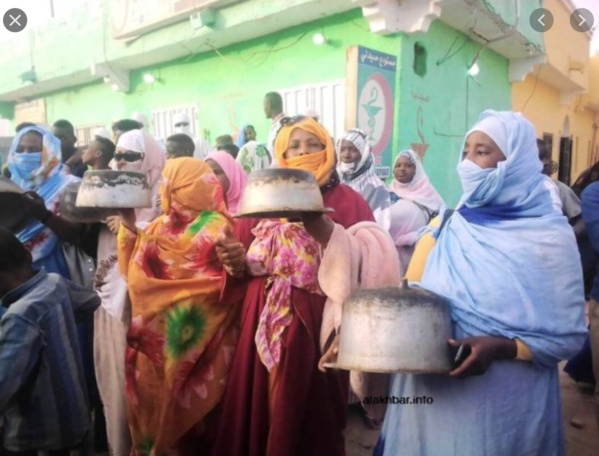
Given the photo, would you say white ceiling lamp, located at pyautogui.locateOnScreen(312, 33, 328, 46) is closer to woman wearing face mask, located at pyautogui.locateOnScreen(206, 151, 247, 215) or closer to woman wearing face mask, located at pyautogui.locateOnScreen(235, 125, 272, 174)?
woman wearing face mask, located at pyautogui.locateOnScreen(235, 125, 272, 174)

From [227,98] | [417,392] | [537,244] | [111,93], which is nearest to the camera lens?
[537,244]

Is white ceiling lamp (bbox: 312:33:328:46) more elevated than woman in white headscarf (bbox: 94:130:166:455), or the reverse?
white ceiling lamp (bbox: 312:33:328:46)

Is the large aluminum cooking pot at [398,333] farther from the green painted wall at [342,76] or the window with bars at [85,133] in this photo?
the window with bars at [85,133]

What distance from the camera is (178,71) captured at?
1032 cm

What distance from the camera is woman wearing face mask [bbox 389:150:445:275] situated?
4172 mm

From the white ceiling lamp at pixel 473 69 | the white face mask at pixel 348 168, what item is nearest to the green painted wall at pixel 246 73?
the white ceiling lamp at pixel 473 69

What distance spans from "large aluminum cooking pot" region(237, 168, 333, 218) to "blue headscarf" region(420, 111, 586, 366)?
0.51 metres

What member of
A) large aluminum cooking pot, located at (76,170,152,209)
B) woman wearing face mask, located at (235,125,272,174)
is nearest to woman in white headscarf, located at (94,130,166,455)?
large aluminum cooking pot, located at (76,170,152,209)

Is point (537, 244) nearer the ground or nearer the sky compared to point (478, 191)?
nearer the ground

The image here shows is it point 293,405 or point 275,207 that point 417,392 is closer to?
point 293,405

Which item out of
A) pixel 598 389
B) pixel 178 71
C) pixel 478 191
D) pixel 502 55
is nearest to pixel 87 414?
pixel 478 191

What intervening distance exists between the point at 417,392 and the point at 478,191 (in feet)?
2.38

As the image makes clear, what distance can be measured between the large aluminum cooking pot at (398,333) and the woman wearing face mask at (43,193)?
7.22ft

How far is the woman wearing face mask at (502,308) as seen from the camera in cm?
163
